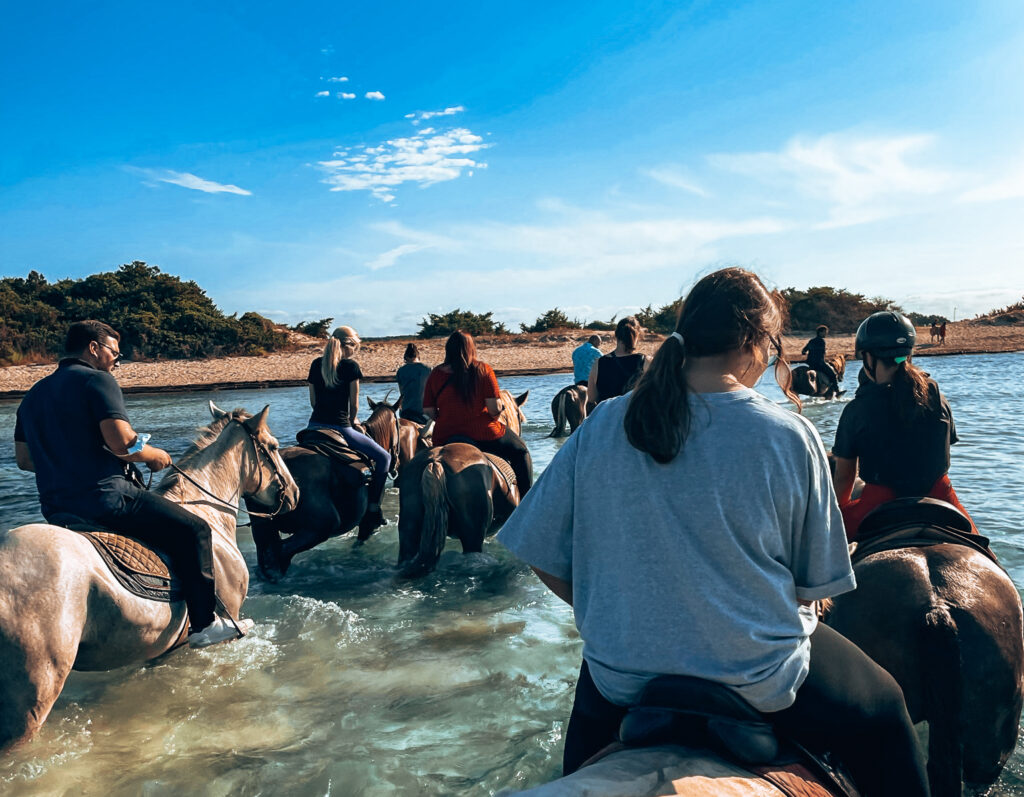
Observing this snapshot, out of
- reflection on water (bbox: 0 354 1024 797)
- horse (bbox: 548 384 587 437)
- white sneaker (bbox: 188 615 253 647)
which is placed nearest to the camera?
reflection on water (bbox: 0 354 1024 797)

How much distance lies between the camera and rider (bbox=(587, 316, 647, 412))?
743 cm

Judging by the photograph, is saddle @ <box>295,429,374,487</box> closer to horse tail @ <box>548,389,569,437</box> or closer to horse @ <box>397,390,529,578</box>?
horse @ <box>397,390,529,578</box>

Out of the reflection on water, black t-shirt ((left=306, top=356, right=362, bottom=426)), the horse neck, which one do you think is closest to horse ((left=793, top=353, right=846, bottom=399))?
the reflection on water

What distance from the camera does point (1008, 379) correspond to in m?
22.7

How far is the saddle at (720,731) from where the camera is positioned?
1.59 metres

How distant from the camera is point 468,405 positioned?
21.4 ft

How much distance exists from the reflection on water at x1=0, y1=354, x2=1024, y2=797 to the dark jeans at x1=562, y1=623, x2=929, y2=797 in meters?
1.83

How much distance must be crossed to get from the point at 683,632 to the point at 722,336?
2.33 ft

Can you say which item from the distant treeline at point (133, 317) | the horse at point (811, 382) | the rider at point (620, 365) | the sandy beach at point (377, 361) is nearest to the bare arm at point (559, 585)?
the rider at point (620, 365)

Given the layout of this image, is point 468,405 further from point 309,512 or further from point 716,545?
point 716,545

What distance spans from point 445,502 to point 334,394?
157 centimetres

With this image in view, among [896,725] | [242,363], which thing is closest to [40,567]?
[896,725]

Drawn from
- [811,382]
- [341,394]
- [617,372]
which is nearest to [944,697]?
[617,372]

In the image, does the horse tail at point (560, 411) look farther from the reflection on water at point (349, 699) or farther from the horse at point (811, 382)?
the horse at point (811, 382)
